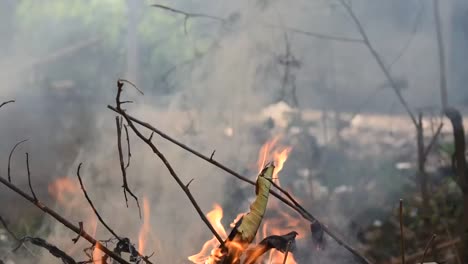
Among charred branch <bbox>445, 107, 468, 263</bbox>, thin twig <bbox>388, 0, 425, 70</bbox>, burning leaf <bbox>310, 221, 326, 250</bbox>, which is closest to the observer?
burning leaf <bbox>310, 221, 326, 250</bbox>

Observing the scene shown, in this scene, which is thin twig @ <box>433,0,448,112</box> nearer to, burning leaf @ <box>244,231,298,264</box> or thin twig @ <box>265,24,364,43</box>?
thin twig @ <box>265,24,364,43</box>

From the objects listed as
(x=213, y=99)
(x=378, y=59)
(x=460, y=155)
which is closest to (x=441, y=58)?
(x=378, y=59)

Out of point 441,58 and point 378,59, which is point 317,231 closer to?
point 378,59

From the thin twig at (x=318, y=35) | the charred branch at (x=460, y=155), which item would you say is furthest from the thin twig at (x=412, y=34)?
the charred branch at (x=460, y=155)

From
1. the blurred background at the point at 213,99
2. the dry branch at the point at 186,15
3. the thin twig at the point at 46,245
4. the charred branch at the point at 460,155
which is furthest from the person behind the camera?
the dry branch at the point at 186,15

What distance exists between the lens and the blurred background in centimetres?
286

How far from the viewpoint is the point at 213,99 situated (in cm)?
307

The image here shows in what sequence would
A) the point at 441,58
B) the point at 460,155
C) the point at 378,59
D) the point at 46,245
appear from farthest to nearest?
the point at 441,58, the point at 378,59, the point at 460,155, the point at 46,245

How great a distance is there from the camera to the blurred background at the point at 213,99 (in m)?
2.86

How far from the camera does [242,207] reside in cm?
305

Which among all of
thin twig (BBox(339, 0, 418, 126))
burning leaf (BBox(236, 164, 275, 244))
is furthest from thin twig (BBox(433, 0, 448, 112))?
burning leaf (BBox(236, 164, 275, 244))

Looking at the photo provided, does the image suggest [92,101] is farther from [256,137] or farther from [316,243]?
[316,243]

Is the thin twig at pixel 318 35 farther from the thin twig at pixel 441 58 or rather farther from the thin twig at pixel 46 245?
the thin twig at pixel 46 245

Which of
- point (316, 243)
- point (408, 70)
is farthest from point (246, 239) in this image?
point (408, 70)
